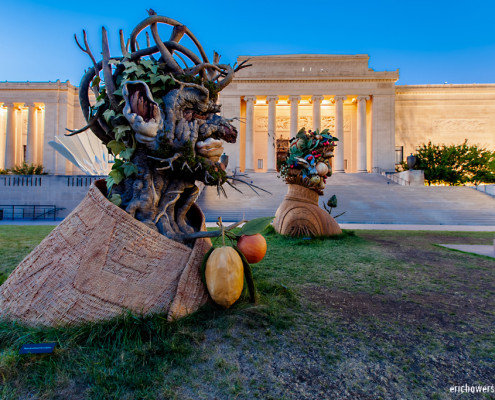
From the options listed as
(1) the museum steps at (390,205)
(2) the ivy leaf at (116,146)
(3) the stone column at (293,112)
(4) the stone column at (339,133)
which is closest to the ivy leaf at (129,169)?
(2) the ivy leaf at (116,146)

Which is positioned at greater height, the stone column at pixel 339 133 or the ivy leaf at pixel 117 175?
the stone column at pixel 339 133

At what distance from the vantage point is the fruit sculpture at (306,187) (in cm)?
621

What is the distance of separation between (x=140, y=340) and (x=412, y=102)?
44.3 metres

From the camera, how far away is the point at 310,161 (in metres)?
6.51

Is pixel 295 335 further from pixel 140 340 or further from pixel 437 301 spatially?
pixel 437 301

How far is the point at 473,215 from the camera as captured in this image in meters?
13.7

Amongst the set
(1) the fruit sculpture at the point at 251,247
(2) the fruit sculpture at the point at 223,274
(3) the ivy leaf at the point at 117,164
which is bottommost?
(2) the fruit sculpture at the point at 223,274

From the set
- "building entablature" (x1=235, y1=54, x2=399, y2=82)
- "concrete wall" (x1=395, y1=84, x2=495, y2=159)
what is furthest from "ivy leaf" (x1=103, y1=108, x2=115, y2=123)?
"concrete wall" (x1=395, y1=84, x2=495, y2=159)

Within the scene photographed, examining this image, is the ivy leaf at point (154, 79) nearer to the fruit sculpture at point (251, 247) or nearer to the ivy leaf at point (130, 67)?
the ivy leaf at point (130, 67)

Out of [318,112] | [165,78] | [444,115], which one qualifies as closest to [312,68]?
[318,112]

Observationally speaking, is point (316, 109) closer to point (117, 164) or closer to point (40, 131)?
point (40, 131)

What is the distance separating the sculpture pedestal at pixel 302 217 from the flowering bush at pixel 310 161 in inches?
7.7

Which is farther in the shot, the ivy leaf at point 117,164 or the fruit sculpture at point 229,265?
the ivy leaf at point 117,164

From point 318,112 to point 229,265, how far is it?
3564 centimetres
